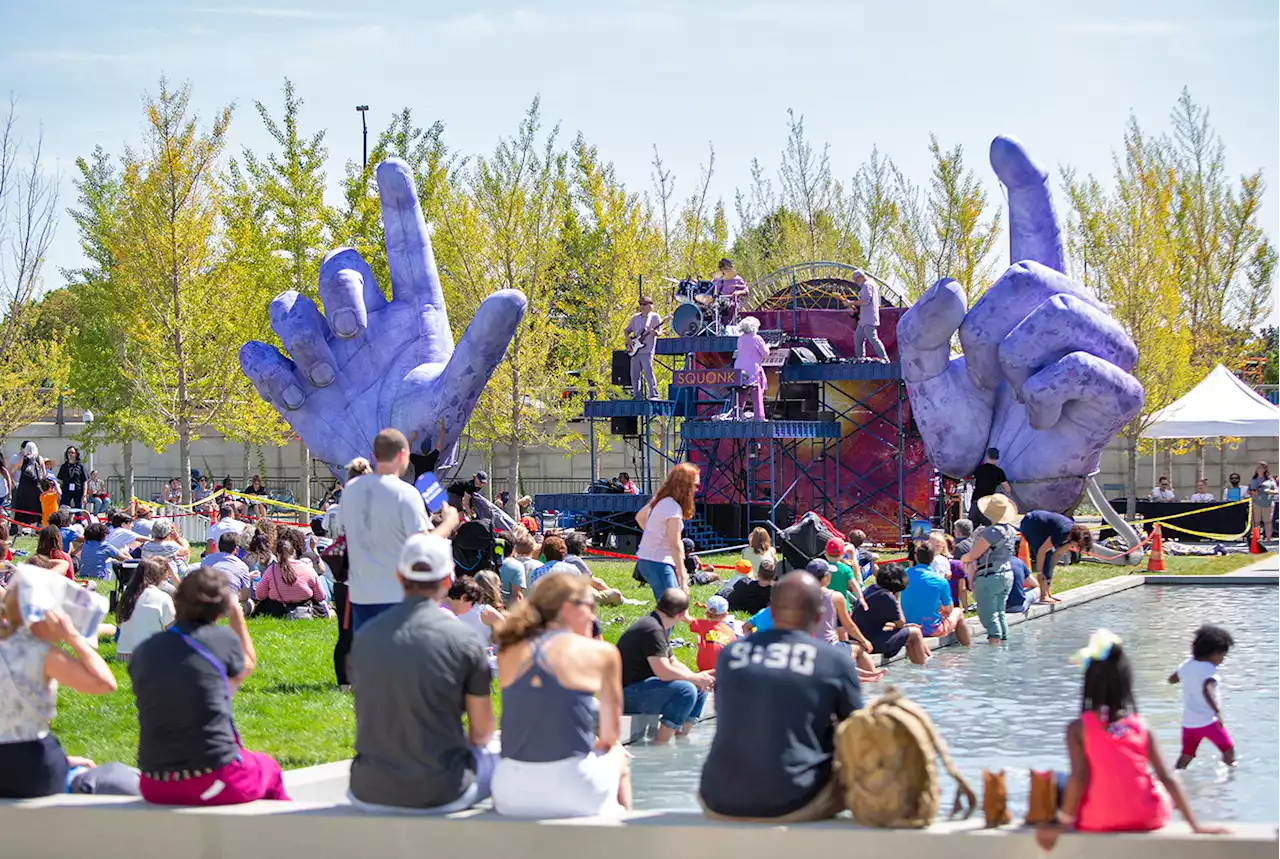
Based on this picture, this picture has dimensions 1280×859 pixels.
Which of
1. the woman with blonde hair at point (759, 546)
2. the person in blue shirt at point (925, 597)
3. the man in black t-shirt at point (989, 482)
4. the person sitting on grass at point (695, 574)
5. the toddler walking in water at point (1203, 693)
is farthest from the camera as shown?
the man in black t-shirt at point (989, 482)

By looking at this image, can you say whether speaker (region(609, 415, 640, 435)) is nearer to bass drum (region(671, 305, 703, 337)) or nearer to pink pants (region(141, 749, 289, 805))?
bass drum (region(671, 305, 703, 337))

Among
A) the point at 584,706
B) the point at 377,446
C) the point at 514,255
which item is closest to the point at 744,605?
the point at 377,446

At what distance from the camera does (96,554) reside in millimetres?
17516

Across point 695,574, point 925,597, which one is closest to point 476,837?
point 925,597

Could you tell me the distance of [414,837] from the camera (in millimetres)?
6434

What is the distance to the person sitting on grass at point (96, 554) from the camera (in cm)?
1738

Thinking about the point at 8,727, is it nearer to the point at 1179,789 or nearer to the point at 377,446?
the point at 377,446

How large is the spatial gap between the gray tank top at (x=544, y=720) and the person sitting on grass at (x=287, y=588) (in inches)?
395

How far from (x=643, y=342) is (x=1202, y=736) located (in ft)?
59.7

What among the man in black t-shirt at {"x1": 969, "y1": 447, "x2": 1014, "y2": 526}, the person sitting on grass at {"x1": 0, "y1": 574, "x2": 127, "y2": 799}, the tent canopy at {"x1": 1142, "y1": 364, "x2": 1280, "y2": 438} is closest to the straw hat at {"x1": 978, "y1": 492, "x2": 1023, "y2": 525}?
the man in black t-shirt at {"x1": 969, "y1": 447, "x2": 1014, "y2": 526}

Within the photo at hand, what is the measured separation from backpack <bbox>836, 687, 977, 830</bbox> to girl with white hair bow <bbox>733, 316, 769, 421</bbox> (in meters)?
19.8

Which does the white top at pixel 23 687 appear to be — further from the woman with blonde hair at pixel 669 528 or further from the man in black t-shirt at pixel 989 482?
the man in black t-shirt at pixel 989 482

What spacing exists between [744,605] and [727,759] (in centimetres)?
865

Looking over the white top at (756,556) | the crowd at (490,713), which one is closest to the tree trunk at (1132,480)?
the white top at (756,556)
